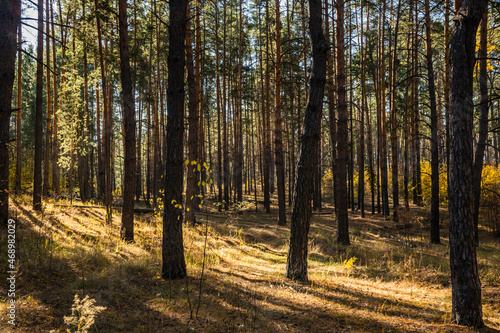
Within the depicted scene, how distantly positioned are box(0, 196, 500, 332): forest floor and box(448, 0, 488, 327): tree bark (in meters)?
0.34

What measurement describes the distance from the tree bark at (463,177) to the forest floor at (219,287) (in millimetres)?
344

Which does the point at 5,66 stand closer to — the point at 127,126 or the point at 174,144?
the point at 127,126

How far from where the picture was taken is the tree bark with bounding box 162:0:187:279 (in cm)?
483

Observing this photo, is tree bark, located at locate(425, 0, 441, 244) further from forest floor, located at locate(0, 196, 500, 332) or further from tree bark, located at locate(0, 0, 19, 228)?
tree bark, located at locate(0, 0, 19, 228)

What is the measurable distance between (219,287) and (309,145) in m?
3.10

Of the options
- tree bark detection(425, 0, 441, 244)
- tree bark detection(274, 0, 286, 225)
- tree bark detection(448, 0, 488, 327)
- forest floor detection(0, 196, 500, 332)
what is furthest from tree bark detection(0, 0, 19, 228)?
tree bark detection(425, 0, 441, 244)

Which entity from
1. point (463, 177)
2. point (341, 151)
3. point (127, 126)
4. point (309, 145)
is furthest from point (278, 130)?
point (463, 177)

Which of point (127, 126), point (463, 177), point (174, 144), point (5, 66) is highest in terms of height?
point (5, 66)

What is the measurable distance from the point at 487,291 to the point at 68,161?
16063mm

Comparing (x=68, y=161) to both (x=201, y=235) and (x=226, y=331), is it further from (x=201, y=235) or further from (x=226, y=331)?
(x=226, y=331)

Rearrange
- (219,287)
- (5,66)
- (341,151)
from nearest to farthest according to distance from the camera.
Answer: (219,287), (5,66), (341,151)

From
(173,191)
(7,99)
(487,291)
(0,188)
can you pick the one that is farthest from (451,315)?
(7,99)

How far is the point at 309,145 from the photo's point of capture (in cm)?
517

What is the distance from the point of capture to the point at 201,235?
32.2 ft
